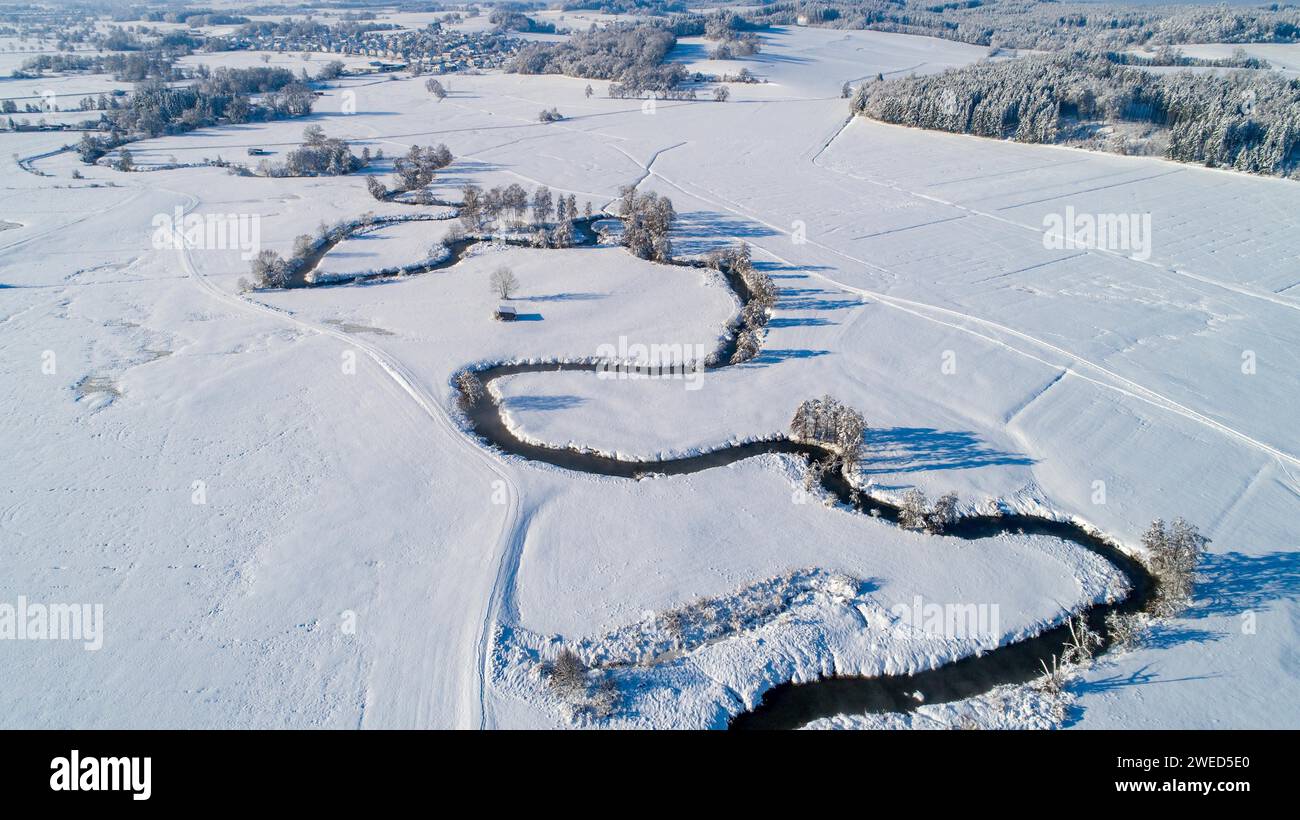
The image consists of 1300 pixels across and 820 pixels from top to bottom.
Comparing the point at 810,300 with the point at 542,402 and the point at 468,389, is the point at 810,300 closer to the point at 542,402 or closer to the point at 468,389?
the point at 542,402

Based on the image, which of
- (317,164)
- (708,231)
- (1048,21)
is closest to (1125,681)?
(708,231)

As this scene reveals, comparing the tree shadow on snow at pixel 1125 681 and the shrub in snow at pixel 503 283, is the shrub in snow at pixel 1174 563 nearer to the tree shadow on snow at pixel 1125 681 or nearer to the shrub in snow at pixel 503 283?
the tree shadow on snow at pixel 1125 681

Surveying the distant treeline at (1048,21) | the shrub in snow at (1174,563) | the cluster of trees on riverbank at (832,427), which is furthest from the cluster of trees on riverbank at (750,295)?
the distant treeline at (1048,21)

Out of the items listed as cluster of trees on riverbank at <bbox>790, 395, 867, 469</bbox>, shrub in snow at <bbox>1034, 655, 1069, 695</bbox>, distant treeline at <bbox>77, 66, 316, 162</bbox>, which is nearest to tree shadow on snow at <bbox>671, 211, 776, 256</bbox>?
cluster of trees on riverbank at <bbox>790, 395, 867, 469</bbox>

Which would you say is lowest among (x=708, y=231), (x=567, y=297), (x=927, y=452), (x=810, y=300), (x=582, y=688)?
(x=582, y=688)

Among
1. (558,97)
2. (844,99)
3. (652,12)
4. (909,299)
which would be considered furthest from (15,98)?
(652,12)
